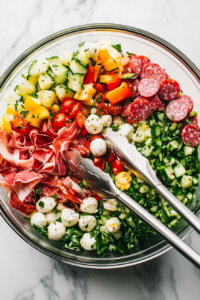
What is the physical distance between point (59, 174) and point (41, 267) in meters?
0.73

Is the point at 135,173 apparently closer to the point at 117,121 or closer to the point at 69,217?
the point at 117,121

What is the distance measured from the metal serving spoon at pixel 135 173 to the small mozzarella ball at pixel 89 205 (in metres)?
0.10

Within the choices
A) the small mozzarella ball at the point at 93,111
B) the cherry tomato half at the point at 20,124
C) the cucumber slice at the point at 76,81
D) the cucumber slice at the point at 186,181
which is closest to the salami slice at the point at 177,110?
the cucumber slice at the point at 186,181

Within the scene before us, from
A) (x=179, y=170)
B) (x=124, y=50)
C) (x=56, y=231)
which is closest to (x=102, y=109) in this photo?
(x=124, y=50)

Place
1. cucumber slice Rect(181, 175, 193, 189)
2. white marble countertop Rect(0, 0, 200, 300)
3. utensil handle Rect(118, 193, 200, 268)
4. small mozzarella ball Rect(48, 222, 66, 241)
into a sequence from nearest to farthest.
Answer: utensil handle Rect(118, 193, 200, 268)
cucumber slice Rect(181, 175, 193, 189)
small mozzarella ball Rect(48, 222, 66, 241)
white marble countertop Rect(0, 0, 200, 300)

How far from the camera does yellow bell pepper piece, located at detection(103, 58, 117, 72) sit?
156 centimetres

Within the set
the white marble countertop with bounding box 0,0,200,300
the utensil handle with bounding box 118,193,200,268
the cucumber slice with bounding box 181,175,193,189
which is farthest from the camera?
the white marble countertop with bounding box 0,0,200,300

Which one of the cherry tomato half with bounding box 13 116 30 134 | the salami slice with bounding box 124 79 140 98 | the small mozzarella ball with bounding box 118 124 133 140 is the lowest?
the small mozzarella ball with bounding box 118 124 133 140

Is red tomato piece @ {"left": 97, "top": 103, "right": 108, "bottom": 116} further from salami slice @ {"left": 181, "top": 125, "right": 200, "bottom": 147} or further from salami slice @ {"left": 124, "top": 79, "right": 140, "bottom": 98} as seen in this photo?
salami slice @ {"left": 181, "top": 125, "right": 200, "bottom": 147}

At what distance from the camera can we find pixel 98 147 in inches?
61.4

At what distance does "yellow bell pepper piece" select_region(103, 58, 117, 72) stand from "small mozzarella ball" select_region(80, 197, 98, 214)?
82cm

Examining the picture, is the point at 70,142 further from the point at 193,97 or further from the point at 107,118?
the point at 193,97

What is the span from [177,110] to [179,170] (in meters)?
0.37

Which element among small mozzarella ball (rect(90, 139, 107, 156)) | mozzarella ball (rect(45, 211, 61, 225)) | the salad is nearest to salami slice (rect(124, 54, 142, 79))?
the salad
